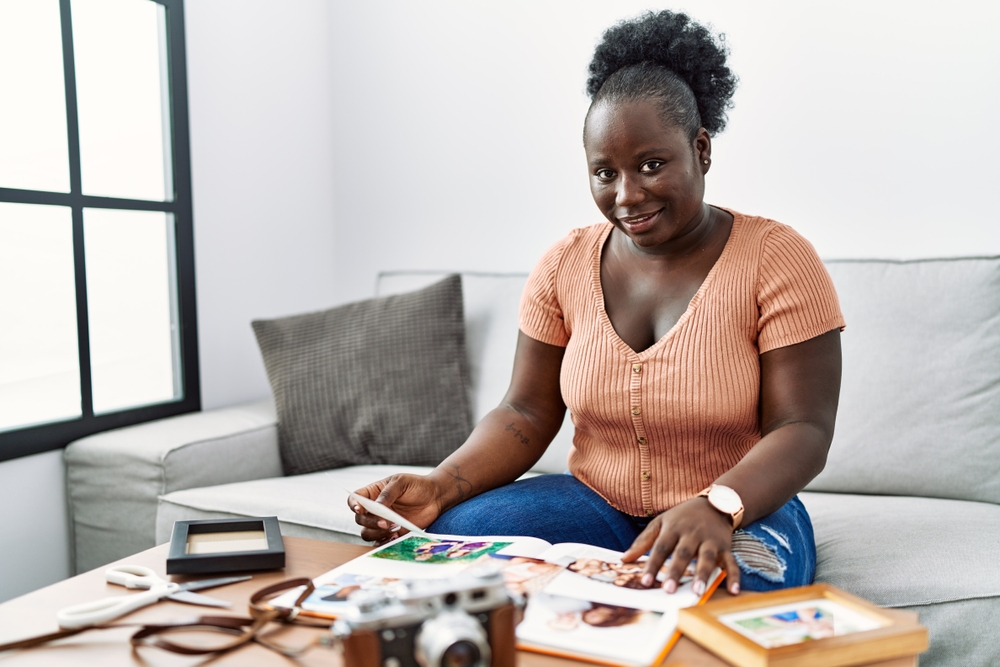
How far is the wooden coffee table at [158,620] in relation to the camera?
0.73 m

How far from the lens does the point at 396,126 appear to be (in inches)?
97.5

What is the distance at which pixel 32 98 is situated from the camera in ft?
5.76

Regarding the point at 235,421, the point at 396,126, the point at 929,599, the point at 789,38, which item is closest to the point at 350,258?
the point at 396,126

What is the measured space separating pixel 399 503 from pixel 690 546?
0.42m

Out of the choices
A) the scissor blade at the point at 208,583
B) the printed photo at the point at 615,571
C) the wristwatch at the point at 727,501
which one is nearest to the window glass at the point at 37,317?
the scissor blade at the point at 208,583

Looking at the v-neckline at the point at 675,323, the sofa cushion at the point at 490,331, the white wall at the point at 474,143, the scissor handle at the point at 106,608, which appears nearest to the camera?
the scissor handle at the point at 106,608

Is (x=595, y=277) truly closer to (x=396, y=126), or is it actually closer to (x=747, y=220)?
(x=747, y=220)

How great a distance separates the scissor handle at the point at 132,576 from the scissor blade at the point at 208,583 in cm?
3

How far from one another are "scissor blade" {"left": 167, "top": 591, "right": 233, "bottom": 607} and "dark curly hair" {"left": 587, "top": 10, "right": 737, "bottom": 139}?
826 mm

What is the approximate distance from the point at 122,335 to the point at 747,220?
1.50 meters

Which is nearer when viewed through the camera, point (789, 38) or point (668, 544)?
point (668, 544)

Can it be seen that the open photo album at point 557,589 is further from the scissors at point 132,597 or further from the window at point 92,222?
the window at point 92,222

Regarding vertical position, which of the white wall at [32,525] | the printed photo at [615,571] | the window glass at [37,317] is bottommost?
the white wall at [32,525]

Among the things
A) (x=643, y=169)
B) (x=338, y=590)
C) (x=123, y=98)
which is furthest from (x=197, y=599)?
(x=123, y=98)
